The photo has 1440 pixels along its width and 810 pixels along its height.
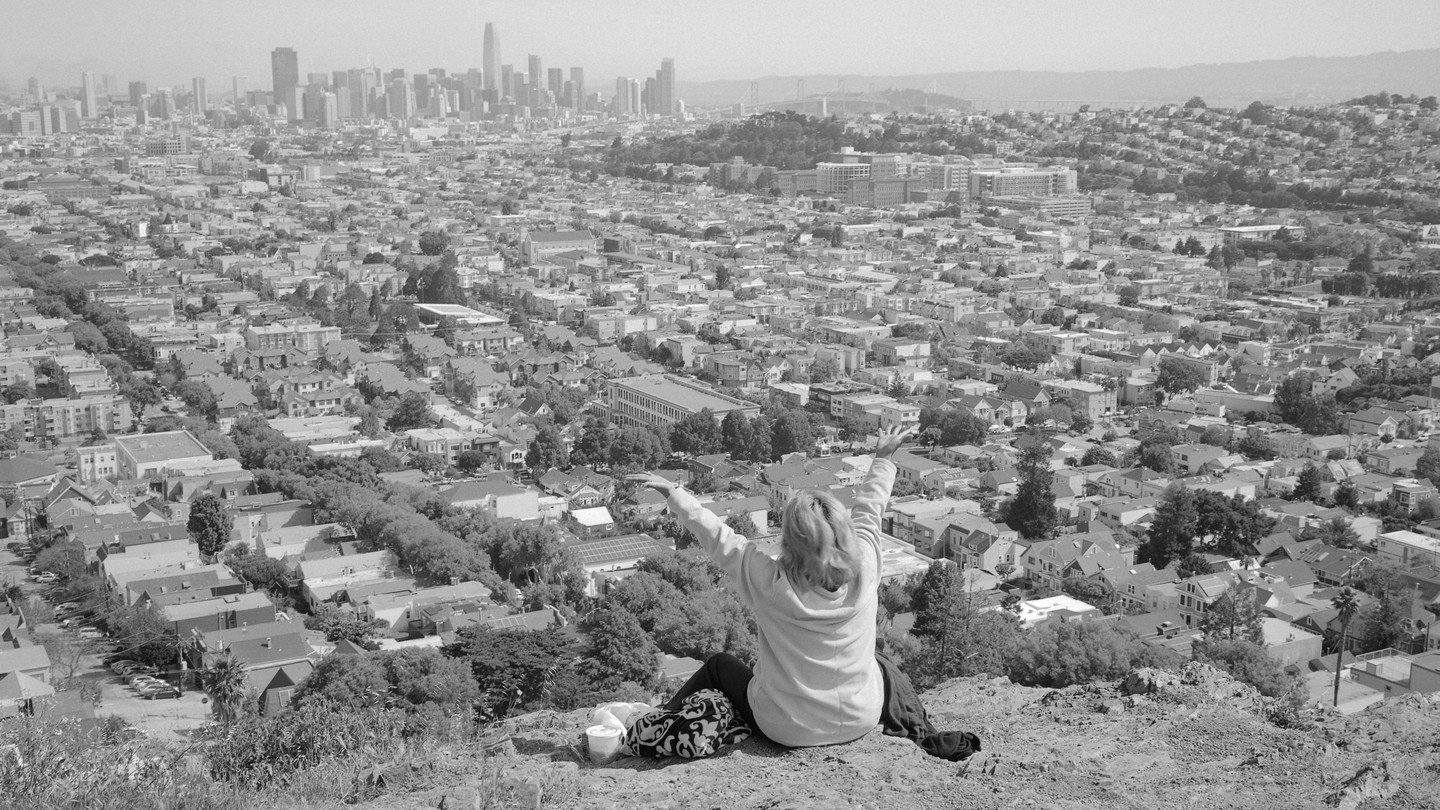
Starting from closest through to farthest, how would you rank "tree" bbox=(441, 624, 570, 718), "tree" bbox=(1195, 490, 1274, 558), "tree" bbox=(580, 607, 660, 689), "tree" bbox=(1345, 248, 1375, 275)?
"tree" bbox=(441, 624, 570, 718) < "tree" bbox=(580, 607, 660, 689) < "tree" bbox=(1195, 490, 1274, 558) < "tree" bbox=(1345, 248, 1375, 275)

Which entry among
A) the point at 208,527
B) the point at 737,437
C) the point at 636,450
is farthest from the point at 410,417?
the point at 208,527

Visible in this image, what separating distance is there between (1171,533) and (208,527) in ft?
14.2

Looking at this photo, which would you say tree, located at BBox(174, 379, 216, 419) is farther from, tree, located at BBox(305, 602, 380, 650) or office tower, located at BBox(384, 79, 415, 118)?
office tower, located at BBox(384, 79, 415, 118)

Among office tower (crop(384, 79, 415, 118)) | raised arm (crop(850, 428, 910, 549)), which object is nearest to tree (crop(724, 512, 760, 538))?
raised arm (crop(850, 428, 910, 549))

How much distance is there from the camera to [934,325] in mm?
12570

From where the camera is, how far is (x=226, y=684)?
427 centimetres

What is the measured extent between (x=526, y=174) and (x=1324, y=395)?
71.7 feet

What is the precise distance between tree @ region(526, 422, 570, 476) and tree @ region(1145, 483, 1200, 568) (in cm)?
328

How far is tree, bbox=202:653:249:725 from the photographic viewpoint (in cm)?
410

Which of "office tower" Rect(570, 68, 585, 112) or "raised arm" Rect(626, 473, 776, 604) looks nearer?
"raised arm" Rect(626, 473, 776, 604)

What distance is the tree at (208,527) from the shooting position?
6480 mm

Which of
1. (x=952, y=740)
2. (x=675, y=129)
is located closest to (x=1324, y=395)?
(x=952, y=740)

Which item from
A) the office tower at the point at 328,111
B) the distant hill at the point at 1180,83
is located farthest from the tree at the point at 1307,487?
the office tower at the point at 328,111

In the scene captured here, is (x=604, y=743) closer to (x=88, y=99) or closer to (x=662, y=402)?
(x=662, y=402)
